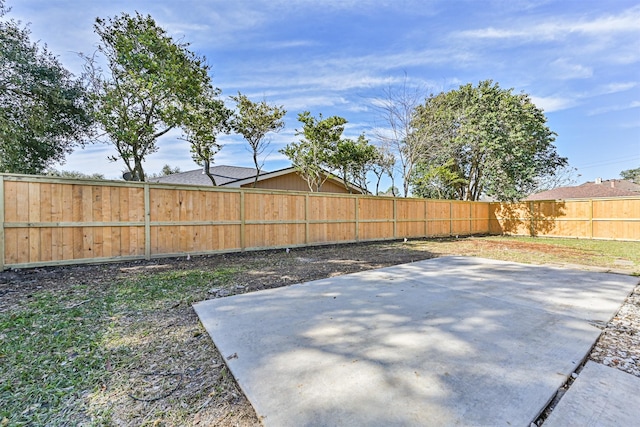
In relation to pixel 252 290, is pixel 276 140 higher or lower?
higher

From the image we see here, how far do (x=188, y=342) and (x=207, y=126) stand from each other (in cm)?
819

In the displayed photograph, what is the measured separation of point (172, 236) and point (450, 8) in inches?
327

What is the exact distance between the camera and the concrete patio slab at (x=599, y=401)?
132 cm

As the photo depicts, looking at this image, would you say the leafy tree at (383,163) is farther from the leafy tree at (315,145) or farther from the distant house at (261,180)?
the leafy tree at (315,145)

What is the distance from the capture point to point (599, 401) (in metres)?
1.47

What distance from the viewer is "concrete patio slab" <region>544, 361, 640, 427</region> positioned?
132cm

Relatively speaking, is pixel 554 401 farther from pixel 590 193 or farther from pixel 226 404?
pixel 590 193

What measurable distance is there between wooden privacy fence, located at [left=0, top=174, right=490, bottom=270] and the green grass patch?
1714mm

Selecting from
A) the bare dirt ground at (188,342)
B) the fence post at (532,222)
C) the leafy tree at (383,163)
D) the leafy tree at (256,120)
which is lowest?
the bare dirt ground at (188,342)

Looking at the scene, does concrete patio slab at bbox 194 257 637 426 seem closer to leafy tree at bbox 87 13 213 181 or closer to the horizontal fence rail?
the horizontal fence rail

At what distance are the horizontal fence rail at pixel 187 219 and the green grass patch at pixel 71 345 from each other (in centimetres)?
174

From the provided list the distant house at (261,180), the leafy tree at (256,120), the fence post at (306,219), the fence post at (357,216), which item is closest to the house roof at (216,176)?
the distant house at (261,180)

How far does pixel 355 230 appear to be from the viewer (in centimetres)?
888

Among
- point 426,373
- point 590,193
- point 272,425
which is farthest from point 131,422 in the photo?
point 590,193
